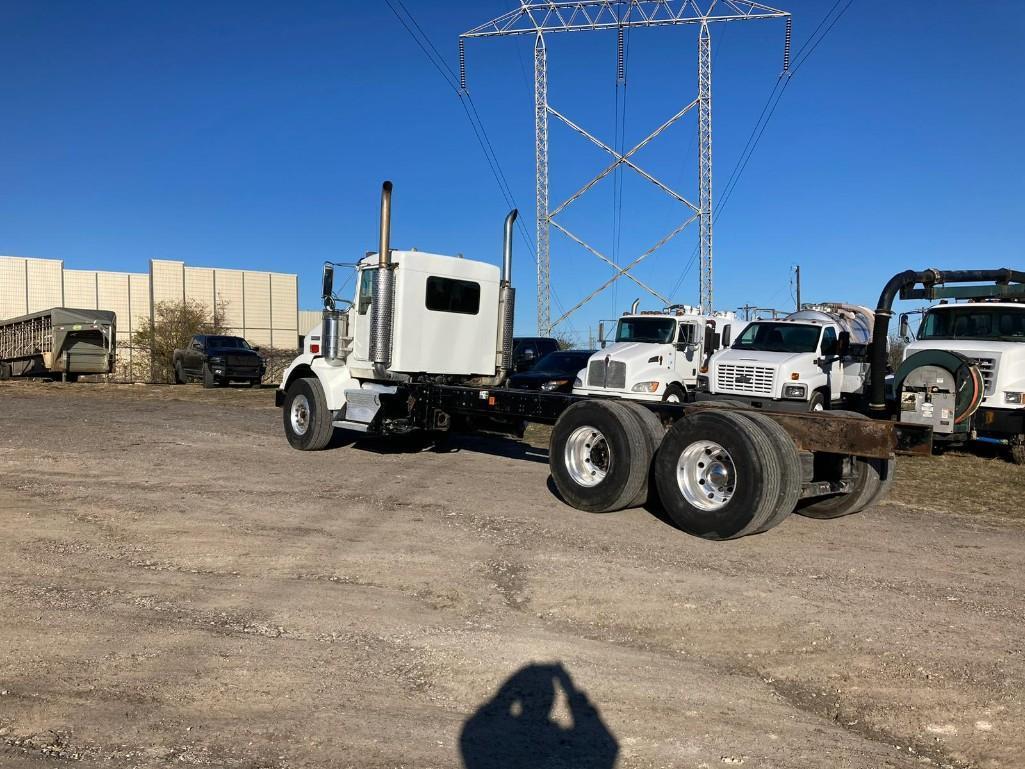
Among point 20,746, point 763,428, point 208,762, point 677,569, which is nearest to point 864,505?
point 763,428

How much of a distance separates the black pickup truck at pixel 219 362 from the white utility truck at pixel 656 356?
15.2 m

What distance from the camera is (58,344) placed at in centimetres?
2977

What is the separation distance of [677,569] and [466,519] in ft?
7.92

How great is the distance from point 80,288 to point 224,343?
890 inches

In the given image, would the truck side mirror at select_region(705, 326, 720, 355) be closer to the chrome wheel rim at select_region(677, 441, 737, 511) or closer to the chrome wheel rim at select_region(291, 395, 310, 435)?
the chrome wheel rim at select_region(291, 395, 310, 435)

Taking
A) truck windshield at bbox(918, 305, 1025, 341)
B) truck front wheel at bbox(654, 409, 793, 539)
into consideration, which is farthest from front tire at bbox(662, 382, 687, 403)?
truck front wheel at bbox(654, 409, 793, 539)

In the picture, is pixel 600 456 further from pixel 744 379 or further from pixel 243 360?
pixel 243 360

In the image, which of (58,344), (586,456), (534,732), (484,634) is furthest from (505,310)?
(58,344)

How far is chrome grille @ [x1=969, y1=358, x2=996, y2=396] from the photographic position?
41.7ft

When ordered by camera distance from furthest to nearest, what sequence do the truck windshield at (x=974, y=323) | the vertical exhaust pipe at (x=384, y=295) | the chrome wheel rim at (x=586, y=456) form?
1. the truck windshield at (x=974, y=323)
2. the vertical exhaust pipe at (x=384, y=295)
3. the chrome wheel rim at (x=586, y=456)

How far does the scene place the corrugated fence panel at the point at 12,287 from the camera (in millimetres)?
44938

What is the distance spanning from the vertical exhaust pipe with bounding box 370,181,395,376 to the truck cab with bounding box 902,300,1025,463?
7329 millimetres

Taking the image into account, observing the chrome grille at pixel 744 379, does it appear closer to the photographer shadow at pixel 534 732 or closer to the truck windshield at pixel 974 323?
the truck windshield at pixel 974 323

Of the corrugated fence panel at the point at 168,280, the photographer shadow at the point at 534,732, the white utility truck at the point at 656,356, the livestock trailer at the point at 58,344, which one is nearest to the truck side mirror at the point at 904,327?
the white utility truck at the point at 656,356
